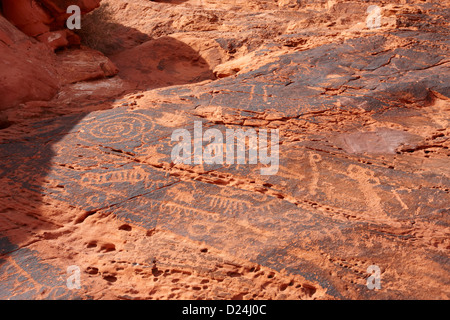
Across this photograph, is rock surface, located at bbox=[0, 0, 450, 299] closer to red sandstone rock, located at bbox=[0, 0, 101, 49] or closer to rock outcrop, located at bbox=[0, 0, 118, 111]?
rock outcrop, located at bbox=[0, 0, 118, 111]

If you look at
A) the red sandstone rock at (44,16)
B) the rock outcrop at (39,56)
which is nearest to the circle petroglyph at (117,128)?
the rock outcrop at (39,56)

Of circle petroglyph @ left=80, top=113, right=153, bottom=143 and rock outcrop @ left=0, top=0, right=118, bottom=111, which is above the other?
rock outcrop @ left=0, top=0, right=118, bottom=111

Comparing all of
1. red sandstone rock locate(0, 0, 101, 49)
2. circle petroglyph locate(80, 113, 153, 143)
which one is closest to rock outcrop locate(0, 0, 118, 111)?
red sandstone rock locate(0, 0, 101, 49)

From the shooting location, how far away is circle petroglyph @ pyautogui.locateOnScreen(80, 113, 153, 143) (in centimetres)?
382

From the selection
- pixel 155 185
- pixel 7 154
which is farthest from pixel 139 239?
pixel 7 154

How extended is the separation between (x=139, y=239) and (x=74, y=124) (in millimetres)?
2029

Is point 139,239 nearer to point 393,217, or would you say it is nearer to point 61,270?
point 61,270

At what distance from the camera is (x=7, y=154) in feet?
12.1

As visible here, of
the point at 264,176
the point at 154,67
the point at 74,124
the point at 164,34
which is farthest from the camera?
the point at 164,34

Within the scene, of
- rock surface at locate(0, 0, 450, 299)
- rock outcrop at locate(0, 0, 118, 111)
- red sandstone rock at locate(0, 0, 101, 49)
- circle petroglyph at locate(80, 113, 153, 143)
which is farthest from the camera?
red sandstone rock at locate(0, 0, 101, 49)

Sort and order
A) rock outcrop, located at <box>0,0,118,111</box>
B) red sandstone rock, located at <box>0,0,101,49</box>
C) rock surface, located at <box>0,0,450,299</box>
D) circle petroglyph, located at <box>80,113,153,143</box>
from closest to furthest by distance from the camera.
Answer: rock surface, located at <box>0,0,450,299</box>, circle petroglyph, located at <box>80,113,153,143</box>, rock outcrop, located at <box>0,0,118,111</box>, red sandstone rock, located at <box>0,0,101,49</box>

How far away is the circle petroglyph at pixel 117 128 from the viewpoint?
382cm

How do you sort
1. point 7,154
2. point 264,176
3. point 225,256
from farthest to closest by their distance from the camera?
point 7,154, point 264,176, point 225,256

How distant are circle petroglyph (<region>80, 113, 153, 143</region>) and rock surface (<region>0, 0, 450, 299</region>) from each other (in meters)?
0.02
